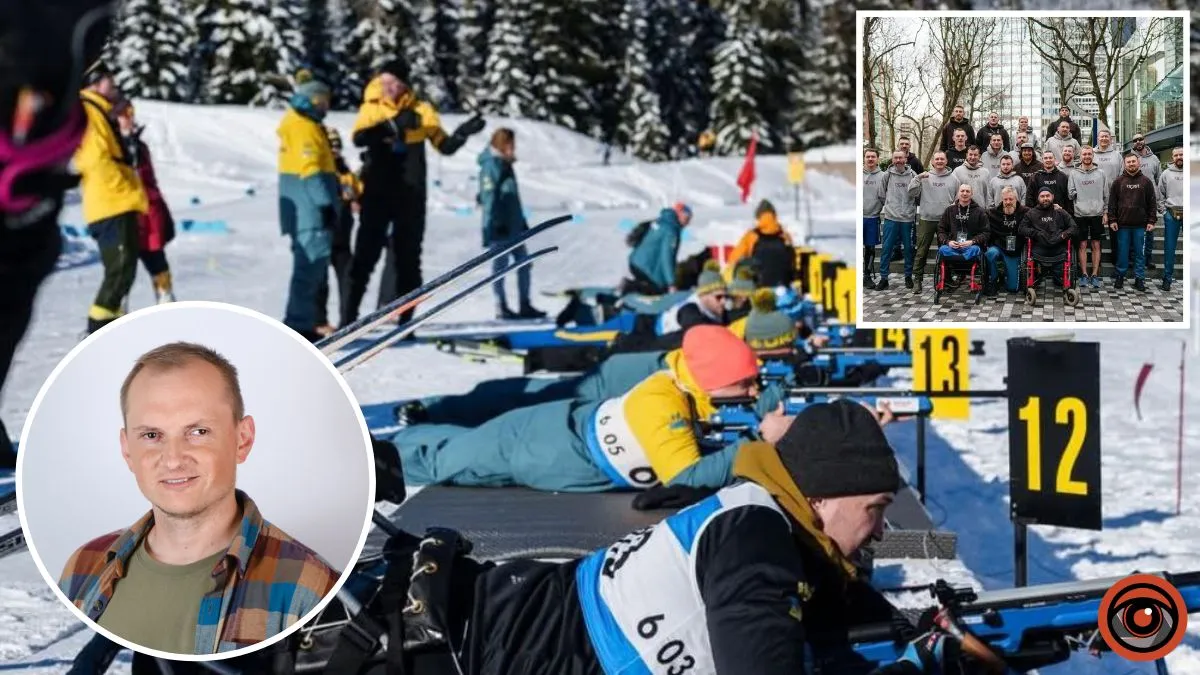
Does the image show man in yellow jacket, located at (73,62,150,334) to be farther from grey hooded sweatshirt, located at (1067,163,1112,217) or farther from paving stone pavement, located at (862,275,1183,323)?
grey hooded sweatshirt, located at (1067,163,1112,217)

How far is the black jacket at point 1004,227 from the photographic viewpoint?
2939 mm

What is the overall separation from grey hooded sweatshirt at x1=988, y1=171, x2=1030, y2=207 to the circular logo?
0.91m

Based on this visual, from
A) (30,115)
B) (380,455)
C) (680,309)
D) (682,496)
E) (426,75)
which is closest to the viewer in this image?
(30,115)

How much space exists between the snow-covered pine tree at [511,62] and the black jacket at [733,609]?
132 ft

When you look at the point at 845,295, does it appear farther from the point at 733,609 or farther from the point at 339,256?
the point at 733,609

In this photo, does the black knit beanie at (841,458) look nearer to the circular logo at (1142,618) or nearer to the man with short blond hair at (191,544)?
the circular logo at (1142,618)

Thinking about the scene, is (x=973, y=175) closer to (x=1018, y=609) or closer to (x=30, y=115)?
(x=1018, y=609)

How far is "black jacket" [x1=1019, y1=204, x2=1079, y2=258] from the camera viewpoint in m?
2.93

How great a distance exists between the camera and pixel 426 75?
46438 millimetres

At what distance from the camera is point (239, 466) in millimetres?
1706

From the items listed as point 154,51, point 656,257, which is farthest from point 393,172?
point 154,51

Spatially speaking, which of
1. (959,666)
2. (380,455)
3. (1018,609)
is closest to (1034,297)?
(1018,609)

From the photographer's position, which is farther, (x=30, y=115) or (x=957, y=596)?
(x=957, y=596)

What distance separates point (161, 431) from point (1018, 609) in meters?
1.76
